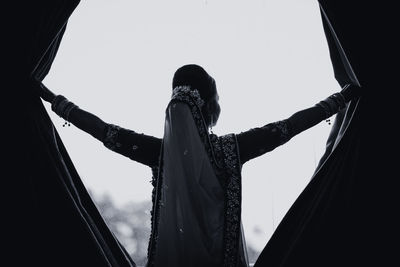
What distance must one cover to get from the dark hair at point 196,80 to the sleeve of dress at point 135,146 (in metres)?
0.22

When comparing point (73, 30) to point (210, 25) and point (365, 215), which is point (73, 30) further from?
point (365, 215)

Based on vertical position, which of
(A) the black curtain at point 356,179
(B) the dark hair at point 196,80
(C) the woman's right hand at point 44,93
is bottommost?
(A) the black curtain at point 356,179

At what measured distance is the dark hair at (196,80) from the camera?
144cm

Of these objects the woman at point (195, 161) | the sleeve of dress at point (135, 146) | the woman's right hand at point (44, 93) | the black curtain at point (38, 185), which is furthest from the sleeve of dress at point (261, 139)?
the woman's right hand at point (44, 93)

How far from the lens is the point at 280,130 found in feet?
4.61

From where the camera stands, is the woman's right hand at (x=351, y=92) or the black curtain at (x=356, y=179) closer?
the black curtain at (x=356, y=179)

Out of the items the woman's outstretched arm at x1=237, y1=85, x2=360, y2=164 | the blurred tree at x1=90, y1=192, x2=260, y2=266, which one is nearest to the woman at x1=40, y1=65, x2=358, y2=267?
the woman's outstretched arm at x1=237, y1=85, x2=360, y2=164

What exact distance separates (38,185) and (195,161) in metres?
0.53

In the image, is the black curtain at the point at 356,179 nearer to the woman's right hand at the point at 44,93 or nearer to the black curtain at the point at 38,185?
the black curtain at the point at 38,185

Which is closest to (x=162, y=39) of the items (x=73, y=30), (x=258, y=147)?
(x=73, y=30)

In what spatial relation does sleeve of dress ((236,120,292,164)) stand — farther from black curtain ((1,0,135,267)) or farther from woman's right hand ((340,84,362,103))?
black curtain ((1,0,135,267))

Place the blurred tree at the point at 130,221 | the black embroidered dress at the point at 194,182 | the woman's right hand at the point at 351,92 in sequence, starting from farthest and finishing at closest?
the blurred tree at the point at 130,221 < the woman's right hand at the point at 351,92 < the black embroidered dress at the point at 194,182

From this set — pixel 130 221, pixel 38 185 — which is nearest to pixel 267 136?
pixel 130 221

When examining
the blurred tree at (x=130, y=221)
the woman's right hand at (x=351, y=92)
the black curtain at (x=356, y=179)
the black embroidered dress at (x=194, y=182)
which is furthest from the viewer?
the blurred tree at (x=130, y=221)
